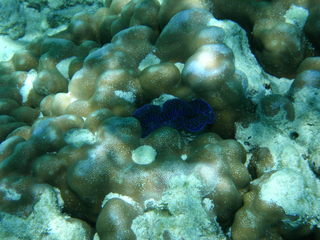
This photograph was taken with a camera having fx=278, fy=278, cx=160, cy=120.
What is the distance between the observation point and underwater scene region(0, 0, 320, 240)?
6.80ft

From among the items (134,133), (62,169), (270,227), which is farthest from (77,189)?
(270,227)

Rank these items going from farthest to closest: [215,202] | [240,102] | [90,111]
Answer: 1. [90,111]
2. [240,102]
3. [215,202]

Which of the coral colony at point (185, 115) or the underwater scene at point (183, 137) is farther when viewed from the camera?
the coral colony at point (185, 115)

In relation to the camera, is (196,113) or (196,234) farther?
(196,113)

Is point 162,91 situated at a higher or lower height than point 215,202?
higher

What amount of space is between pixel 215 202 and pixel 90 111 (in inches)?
58.9

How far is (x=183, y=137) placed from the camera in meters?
2.53

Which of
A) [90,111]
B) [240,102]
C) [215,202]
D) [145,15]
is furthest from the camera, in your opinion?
[145,15]

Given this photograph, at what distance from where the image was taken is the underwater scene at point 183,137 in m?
2.07

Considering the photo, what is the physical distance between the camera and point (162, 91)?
2.64 metres

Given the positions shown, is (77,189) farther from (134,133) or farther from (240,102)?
(240,102)

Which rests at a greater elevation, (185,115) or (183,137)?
(185,115)

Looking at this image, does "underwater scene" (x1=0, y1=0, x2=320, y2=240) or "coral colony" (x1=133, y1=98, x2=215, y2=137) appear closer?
"underwater scene" (x1=0, y1=0, x2=320, y2=240)

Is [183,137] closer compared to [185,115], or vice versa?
[185,115]
